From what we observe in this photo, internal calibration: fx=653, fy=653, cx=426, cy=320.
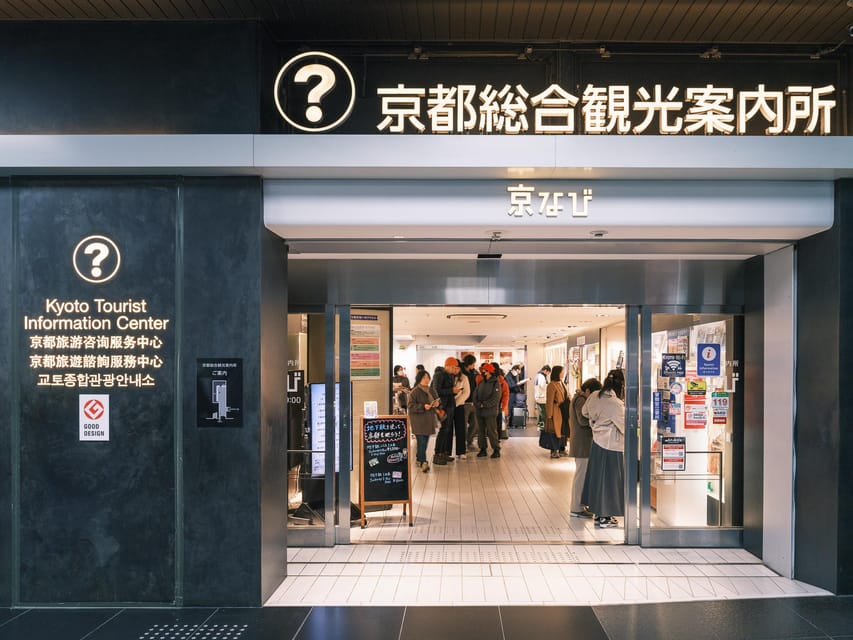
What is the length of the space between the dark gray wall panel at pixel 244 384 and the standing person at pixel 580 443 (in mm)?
3592

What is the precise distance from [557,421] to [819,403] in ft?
19.7

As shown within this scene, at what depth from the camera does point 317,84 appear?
13.7 feet

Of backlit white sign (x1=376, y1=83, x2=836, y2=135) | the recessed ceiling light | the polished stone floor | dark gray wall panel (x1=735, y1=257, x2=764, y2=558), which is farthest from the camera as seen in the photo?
A: the recessed ceiling light

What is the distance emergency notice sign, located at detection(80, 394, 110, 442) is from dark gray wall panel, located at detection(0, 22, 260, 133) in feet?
5.84

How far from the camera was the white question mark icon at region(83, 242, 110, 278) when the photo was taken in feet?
14.1

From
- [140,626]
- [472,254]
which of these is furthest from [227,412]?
[472,254]

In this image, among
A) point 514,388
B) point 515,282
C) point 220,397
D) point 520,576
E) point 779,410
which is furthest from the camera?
point 514,388

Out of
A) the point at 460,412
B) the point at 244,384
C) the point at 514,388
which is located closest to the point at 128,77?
the point at 244,384

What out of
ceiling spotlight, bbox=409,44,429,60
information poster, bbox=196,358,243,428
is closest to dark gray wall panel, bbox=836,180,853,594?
ceiling spotlight, bbox=409,44,429,60

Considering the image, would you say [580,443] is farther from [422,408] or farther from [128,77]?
→ [128,77]

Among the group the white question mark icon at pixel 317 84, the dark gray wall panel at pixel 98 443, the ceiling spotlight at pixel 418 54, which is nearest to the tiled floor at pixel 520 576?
the dark gray wall panel at pixel 98 443

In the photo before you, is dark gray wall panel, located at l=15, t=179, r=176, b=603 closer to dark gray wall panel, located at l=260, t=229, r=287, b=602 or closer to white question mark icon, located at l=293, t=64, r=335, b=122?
dark gray wall panel, located at l=260, t=229, r=287, b=602

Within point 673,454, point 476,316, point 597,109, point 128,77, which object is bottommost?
point 673,454

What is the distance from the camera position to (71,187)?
14.2ft
